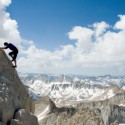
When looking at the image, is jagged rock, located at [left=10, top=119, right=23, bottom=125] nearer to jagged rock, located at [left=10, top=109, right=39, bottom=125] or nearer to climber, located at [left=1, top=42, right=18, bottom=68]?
jagged rock, located at [left=10, top=109, right=39, bottom=125]

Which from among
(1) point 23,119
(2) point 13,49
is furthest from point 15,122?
(2) point 13,49

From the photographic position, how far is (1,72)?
29.9 m

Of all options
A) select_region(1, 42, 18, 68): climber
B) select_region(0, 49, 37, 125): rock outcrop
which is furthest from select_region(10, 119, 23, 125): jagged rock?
select_region(1, 42, 18, 68): climber

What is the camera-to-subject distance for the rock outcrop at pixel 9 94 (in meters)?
27.5

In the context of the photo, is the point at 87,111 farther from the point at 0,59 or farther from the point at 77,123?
the point at 0,59

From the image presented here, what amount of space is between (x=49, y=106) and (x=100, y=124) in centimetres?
9394

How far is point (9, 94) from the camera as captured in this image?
28938 mm

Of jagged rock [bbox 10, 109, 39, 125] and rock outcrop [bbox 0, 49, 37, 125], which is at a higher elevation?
rock outcrop [bbox 0, 49, 37, 125]

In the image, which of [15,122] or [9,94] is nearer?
[15,122]

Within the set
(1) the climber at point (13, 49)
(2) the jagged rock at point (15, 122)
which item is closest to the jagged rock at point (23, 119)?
(2) the jagged rock at point (15, 122)

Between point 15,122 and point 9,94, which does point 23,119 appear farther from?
point 9,94

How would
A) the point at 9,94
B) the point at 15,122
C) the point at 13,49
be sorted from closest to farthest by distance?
the point at 15,122 < the point at 9,94 < the point at 13,49

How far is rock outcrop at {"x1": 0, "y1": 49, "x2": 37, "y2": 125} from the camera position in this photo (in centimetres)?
2753

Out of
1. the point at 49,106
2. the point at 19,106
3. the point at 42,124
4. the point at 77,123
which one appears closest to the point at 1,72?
the point at 19,106
